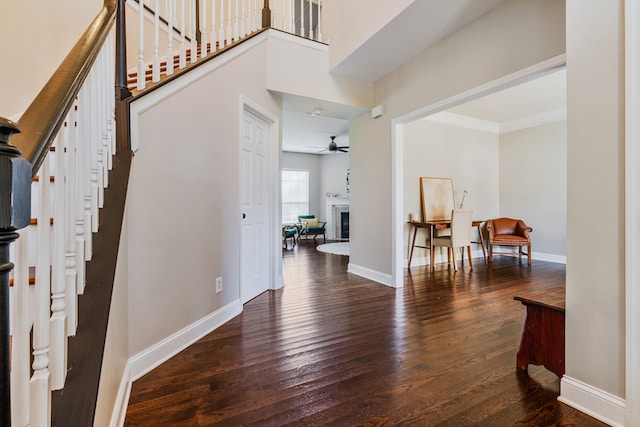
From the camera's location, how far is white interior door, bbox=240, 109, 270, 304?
→ 3.08 meters

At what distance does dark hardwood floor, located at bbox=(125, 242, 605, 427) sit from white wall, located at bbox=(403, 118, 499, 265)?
7.46 ft

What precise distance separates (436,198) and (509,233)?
1675 millimetres

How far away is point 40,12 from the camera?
7.93ft

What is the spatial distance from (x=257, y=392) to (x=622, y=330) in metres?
1.82

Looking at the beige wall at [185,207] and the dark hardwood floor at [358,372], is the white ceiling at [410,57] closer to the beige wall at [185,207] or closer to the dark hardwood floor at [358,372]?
the beige wall at [185,207]

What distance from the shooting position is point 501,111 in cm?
523

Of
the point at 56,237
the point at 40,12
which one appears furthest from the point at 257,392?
the point at 40,12

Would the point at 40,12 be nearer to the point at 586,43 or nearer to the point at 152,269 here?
the point at 152,269

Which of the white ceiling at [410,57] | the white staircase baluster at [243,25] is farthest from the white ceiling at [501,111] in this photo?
the white staircase baluster at [243,25]

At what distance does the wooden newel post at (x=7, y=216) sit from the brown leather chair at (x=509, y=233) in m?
5.90

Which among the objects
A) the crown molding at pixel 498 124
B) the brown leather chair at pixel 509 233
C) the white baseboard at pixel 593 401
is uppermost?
the crown molding at pixel 498 124

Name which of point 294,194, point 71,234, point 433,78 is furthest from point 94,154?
point 294,194

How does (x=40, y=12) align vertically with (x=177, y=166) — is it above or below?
above
